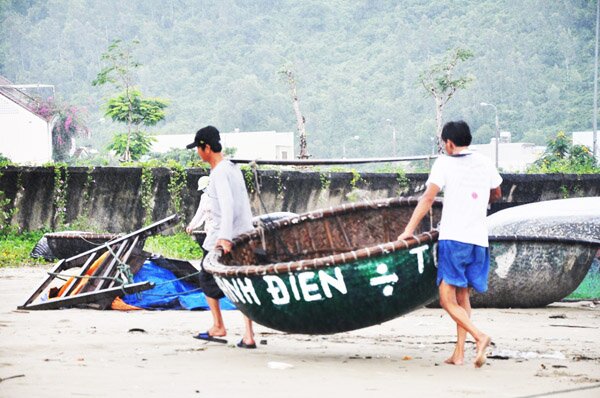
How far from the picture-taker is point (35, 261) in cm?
1600

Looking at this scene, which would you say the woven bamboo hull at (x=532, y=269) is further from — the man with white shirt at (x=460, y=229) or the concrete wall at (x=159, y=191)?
the concrete wall at (x=159, y=191)

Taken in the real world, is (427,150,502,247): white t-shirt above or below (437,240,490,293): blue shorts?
above

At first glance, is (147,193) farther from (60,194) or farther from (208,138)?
(208,138)

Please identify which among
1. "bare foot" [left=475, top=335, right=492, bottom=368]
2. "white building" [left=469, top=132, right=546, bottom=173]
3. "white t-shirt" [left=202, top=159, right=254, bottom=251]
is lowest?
"bare foot" [left=475, top=335, right=492, bottom=368]

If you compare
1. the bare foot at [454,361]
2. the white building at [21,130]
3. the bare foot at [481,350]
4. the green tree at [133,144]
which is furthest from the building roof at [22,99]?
the bare foot at [481,350]

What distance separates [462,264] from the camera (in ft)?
19.8

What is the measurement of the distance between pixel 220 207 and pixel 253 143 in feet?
239

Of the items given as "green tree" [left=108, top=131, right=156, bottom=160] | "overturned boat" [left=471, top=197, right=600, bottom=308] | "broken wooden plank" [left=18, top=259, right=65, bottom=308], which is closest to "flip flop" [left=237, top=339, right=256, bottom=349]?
"broken wooden plank" [left=18, top=259, right=65, bottom=308]

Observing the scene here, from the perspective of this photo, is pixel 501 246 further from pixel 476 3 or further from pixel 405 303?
pixel 476 3

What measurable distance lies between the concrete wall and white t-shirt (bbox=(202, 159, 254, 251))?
33.1 ft

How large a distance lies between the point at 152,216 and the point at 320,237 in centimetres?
1119

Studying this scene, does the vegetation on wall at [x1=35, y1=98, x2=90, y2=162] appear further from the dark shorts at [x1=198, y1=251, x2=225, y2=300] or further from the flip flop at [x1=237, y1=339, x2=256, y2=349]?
the flip flop at [x1=237, y1=339, x2=256, y2=349]

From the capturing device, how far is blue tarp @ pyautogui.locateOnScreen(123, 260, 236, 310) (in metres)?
10.0

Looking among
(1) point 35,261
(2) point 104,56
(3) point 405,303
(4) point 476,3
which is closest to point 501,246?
(3) point 405,303
